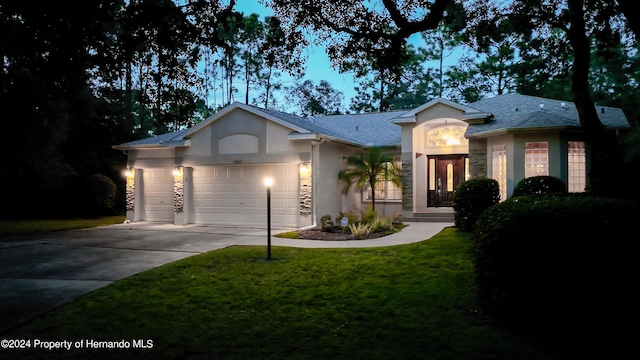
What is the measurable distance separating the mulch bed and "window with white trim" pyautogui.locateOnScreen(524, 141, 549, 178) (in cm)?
541

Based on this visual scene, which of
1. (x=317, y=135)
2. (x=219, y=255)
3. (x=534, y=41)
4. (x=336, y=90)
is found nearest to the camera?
(x=219, y=255)

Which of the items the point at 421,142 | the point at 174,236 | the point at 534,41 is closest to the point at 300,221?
the point at 174,236

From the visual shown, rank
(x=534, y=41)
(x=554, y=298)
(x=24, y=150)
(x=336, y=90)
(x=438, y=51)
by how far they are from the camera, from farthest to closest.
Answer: (x=336, y=90) → (x=438, y=51) → (x=24, y=150) → (x=534, y=41) → (x=554, y=298)

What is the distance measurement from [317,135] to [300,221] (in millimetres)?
3012

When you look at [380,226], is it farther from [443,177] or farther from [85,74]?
[85,74]

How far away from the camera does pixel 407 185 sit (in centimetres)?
1714

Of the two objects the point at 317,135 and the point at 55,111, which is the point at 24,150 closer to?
the point at 55,111

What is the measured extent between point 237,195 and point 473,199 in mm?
8328

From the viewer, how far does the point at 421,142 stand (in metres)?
18.6

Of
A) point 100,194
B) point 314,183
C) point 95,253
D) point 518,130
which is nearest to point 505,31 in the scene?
point 518,130

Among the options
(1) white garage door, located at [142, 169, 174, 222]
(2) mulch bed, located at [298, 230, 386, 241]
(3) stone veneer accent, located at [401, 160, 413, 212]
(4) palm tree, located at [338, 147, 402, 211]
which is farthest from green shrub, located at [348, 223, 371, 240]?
(1) white garage door, located at [142, 169, 174, 222]

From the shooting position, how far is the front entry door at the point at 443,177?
1914 centimetres

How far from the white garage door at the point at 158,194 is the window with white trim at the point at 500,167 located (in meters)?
12.3

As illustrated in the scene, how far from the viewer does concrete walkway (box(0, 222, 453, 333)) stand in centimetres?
680
